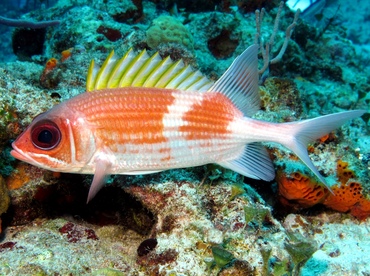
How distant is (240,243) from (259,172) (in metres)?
0.83

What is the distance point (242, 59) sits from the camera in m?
2.43

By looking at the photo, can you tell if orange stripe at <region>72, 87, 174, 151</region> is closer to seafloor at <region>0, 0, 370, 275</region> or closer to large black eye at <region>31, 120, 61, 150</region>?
large black eye at <region>31, 120, 61, 150</region>

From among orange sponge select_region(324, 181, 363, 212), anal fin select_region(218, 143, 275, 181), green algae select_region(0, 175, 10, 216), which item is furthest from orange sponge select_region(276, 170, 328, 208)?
green algae select_region(0, 175, 10, 216)

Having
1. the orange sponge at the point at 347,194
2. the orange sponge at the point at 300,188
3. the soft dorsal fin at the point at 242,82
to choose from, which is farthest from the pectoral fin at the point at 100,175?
the orange sponge at the point at 347,194

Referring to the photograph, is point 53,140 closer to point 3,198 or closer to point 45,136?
point 45,136

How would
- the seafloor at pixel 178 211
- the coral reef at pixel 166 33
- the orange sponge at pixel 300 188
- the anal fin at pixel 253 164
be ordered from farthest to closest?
the coral reef at pixel 166 33, the orange sponge at pixel 300 188, the seafloor at pixel 178 211, the anal fin at pixel 253 164

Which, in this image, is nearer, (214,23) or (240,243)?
(240,243)

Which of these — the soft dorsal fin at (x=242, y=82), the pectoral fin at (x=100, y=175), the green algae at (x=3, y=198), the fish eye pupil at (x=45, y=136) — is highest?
the soft dorsal fin at (x=242, y=82)

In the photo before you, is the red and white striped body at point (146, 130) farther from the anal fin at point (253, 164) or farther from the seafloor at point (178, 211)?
the seafloor at point (178, 211)

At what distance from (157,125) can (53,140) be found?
0.76 metres

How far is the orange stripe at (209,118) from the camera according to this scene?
7.81ft

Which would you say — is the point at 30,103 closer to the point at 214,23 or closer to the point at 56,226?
the point at 56,226

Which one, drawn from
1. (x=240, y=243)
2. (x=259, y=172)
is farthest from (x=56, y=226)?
(x=259, y=172)

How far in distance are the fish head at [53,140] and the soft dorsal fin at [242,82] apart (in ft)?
3.71
